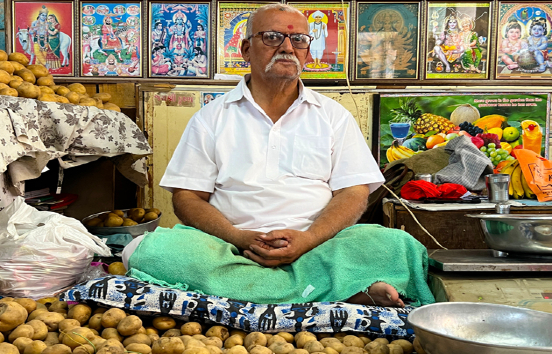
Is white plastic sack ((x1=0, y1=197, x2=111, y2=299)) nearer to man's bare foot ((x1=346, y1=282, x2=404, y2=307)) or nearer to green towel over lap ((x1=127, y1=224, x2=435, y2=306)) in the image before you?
green towel over lap ((x1=127, y1=224, x2=435, y2=306))

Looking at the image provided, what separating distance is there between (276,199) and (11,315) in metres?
1.01

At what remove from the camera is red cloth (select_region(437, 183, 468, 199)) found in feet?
9.86

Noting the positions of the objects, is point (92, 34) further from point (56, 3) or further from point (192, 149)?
point (192, 149)

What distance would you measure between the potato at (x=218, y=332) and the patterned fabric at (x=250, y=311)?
0.03 m

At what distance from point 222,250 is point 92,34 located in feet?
9.89

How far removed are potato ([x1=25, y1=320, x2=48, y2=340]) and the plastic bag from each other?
8.99 feet

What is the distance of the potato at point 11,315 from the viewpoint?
59.6 inches

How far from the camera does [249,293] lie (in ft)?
5.81

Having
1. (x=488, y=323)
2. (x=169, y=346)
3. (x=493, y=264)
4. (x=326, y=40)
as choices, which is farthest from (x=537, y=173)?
(x=169, y=346)

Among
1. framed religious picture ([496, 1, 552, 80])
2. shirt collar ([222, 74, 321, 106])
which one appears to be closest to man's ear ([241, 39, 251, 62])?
shirt collar ([222, 74, 321, 106])

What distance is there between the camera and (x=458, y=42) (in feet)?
13.9

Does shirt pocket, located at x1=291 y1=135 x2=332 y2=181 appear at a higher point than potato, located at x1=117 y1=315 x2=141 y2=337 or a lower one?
higher

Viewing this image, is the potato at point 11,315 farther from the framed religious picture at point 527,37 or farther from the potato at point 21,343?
the framed religious picture at point 527,37

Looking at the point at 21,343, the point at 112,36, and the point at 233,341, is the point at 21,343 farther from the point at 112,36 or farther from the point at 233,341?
the point at 112,36
